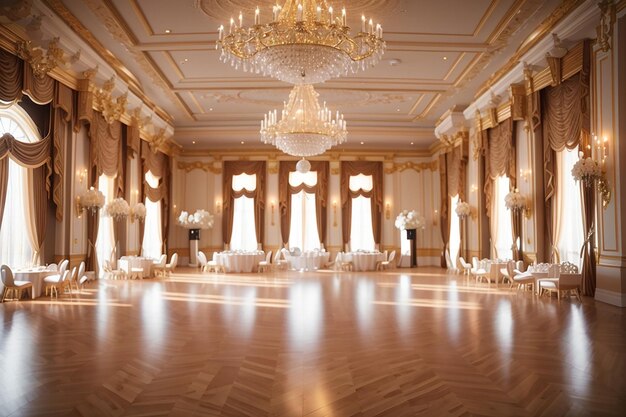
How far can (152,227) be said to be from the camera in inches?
620

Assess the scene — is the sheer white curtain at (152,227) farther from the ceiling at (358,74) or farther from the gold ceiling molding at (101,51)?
the gold ceiling molding at (101,51)

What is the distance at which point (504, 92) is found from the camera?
11.3m

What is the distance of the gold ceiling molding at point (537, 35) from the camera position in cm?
773

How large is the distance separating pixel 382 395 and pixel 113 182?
10.4 meters

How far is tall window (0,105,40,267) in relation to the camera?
8.51 m

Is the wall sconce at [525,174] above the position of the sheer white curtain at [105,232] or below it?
above

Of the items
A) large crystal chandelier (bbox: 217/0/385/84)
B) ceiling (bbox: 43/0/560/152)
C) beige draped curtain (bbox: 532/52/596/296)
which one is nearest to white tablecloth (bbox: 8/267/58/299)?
ceiling (bbox: 43/0/560/152)

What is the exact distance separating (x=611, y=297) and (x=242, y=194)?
498 inches

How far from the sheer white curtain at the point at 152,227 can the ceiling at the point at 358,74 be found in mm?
1826

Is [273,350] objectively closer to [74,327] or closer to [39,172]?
[74,327]

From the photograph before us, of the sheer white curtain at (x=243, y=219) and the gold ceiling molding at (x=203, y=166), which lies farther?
the gold ceiling molding at (x=203, y=166)

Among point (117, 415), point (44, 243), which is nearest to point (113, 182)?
point (44, 243)

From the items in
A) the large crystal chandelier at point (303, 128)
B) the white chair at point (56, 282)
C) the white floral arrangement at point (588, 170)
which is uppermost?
the large crystal chandelier at point (303, 128)

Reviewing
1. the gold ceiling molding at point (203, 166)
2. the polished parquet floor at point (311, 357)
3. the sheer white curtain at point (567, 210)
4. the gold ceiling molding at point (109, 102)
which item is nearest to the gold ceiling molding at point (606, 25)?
the sheer white curtain at point (567, 210)
